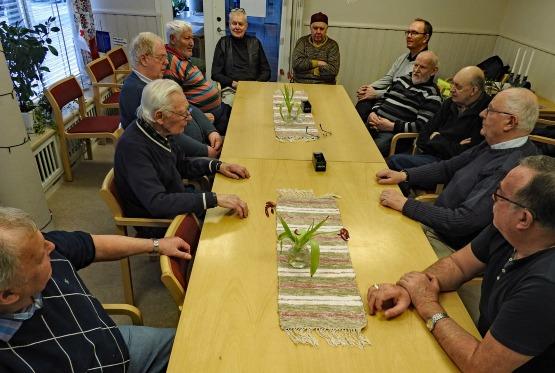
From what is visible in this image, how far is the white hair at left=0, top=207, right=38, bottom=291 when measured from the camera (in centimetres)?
92

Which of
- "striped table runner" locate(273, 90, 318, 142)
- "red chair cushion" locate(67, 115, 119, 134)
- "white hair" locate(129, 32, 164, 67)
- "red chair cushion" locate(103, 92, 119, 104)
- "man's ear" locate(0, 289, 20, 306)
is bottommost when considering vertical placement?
"red chair cushion" locate(67, 115, 119, 134)

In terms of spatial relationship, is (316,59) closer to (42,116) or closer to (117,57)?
(117,57)

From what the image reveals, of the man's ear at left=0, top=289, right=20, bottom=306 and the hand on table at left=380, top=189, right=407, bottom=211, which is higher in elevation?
the man's ear at left=0, top=289, right=20, bottom=306

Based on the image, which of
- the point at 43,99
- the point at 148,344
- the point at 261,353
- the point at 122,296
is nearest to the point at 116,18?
the point at 43,99

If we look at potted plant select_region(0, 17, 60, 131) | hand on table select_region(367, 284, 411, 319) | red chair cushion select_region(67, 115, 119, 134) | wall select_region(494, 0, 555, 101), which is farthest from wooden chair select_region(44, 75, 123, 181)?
wall select_region(494, 0, 555, 101)

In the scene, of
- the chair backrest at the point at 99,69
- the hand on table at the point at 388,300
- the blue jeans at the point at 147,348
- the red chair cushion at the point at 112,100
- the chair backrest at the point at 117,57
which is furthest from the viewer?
the chair backrest at the point at 117,57

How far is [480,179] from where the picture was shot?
180 cm

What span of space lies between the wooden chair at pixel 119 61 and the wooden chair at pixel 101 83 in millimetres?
97

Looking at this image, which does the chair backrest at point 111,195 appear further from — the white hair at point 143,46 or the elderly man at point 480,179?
the elderly man at point 480,179

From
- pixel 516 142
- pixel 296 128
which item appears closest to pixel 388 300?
pixel 516 142

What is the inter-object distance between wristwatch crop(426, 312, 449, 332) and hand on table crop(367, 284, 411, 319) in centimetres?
8

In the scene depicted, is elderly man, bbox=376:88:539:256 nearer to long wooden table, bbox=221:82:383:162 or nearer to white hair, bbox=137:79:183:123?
long wooden table, bbox=221:82:383:162

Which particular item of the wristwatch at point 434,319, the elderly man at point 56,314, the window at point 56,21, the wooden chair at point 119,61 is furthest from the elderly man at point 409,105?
the window at point 56,21

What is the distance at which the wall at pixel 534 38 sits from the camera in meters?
3.65
